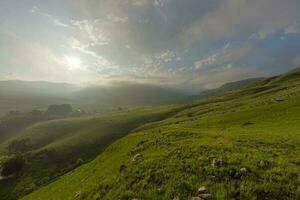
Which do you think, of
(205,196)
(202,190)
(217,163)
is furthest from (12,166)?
(205,196)

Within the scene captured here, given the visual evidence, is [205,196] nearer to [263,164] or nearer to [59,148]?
[263,164]

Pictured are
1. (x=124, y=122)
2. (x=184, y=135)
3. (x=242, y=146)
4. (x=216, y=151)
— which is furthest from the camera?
(x=124, y=122)

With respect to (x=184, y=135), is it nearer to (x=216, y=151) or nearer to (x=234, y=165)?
(x=216, y=151)

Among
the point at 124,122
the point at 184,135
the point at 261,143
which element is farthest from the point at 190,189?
the point at 124,122

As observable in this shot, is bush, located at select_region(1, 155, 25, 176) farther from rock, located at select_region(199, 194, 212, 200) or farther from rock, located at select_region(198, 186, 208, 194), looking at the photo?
rock, located at select_region(199, 194, 212, 200)

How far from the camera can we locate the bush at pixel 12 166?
69.1 m

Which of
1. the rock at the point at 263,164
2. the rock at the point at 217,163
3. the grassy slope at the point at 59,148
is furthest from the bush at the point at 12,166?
the rock at the point at 263,164

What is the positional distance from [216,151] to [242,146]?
135 inches

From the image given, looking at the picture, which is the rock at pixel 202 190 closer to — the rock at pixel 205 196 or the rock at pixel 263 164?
the rock at pixel 205 196

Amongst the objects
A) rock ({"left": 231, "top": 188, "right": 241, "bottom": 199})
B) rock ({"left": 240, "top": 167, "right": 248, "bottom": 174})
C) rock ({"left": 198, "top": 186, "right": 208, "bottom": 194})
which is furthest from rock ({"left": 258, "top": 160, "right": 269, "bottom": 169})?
rock ({"left": 198, "top": 186, "right": 208, "bottom": 194})

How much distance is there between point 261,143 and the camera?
2416 centimetres

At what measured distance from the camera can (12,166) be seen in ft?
230

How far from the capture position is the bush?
69.1 m

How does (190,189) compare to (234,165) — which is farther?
(234,165)
